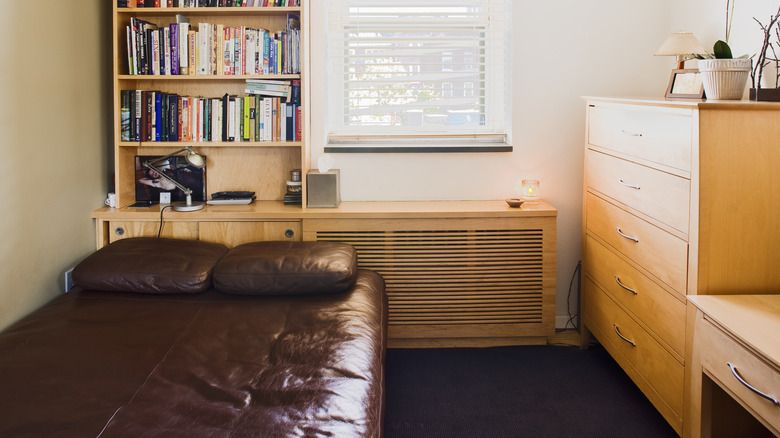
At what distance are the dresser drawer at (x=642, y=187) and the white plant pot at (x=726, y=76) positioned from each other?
351 mm

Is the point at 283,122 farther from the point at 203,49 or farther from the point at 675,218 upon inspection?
the point at 675,218

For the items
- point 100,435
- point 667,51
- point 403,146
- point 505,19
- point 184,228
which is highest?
point 505,19

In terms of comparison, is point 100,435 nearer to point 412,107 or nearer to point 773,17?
point 412,107

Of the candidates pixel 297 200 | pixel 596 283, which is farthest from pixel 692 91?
pixel 297 200

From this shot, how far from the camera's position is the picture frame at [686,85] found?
2.40 metres

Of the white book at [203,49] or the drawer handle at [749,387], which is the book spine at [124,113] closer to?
the white book at [203,49]

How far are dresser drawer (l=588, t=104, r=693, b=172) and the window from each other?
0.56m

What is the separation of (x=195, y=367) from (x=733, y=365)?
4.83ft

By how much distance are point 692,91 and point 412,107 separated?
133 centimetres

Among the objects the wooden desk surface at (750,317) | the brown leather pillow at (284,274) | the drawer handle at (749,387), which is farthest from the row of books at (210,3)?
the drawer handle at (749,387)

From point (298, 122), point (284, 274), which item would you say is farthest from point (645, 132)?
point (298, 122)

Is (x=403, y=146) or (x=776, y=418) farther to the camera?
(x=403, y=146)

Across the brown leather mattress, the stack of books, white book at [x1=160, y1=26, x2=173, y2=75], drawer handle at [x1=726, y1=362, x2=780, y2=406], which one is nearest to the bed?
the brown leather mattress

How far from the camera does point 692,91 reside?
2439 millimetres
